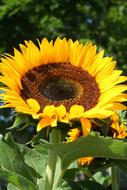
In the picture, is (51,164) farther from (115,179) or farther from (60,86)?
(115,179)

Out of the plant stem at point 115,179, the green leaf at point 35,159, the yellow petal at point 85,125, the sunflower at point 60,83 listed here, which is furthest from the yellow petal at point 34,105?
the plant stem at point 115,179

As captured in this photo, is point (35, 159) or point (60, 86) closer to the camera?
point (60, 86)

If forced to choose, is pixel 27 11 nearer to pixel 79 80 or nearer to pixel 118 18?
pixel 118 18

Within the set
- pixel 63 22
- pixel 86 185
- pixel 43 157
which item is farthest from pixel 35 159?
pixel 63 22

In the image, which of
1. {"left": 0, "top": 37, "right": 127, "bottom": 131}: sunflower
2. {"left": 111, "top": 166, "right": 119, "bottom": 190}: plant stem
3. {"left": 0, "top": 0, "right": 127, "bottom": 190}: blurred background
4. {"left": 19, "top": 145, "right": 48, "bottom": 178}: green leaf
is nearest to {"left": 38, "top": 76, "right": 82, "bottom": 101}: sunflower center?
{"left": 0, "top": 37, "right": 127, "bottom": 131}: sunflower

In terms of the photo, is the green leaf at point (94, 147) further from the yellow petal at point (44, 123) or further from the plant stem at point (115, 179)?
the plant stem at point (115, 179)

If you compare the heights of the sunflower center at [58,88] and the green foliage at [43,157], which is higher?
the sunflower center at [58,88]

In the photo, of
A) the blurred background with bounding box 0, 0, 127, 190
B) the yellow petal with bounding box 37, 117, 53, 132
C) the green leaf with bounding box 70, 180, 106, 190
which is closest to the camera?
the yellow petal with bounding box 37, 117, 53, 132

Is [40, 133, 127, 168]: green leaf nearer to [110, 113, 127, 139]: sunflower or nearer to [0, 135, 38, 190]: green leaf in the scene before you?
[0, 135, 38, 190]: green leaf
